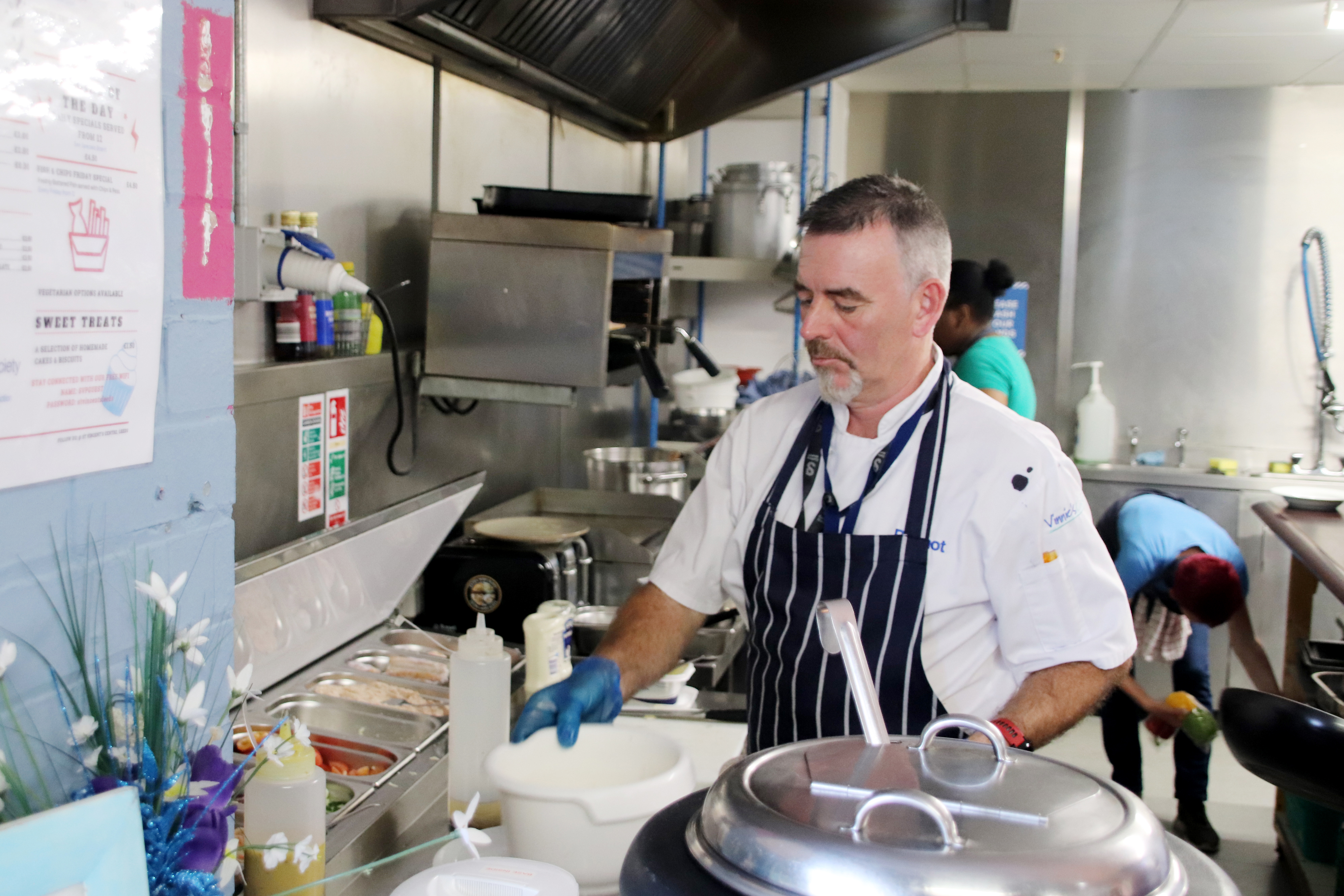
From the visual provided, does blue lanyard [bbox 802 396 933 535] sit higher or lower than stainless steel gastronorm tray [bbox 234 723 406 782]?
higher

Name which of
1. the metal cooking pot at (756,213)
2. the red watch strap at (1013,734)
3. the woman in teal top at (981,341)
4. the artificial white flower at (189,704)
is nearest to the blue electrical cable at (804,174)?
the metal cooking pot at (756,213)

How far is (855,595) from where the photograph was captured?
1872 millimetres

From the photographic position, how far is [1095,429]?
5.64 m

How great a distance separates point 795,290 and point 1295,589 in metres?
3.03

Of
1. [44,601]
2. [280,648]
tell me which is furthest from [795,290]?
[44,601]

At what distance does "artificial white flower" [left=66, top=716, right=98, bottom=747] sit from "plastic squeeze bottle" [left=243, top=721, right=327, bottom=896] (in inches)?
11.3

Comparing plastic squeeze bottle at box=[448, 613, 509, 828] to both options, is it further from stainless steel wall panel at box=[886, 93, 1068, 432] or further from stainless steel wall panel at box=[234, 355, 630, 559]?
stainless steel wall panel at box=[886, 93, 1068, 432]

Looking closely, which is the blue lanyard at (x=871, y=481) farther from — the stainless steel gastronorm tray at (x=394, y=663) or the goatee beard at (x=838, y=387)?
the stainless steel gastronorm tray at (x=394, y=663)

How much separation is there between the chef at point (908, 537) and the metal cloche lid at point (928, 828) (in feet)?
2.54

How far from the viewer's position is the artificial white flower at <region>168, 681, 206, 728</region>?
1.08 metres

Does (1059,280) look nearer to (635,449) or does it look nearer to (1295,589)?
(1295,589)

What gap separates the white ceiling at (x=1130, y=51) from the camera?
412 centimetres

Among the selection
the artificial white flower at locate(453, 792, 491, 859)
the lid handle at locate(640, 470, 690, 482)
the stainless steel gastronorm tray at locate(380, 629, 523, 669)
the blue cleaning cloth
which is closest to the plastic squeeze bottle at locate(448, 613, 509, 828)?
the artificial white flower at locate(453, 792, 491, 859)

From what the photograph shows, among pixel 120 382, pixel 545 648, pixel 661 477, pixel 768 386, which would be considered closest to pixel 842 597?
pixel 545 648
